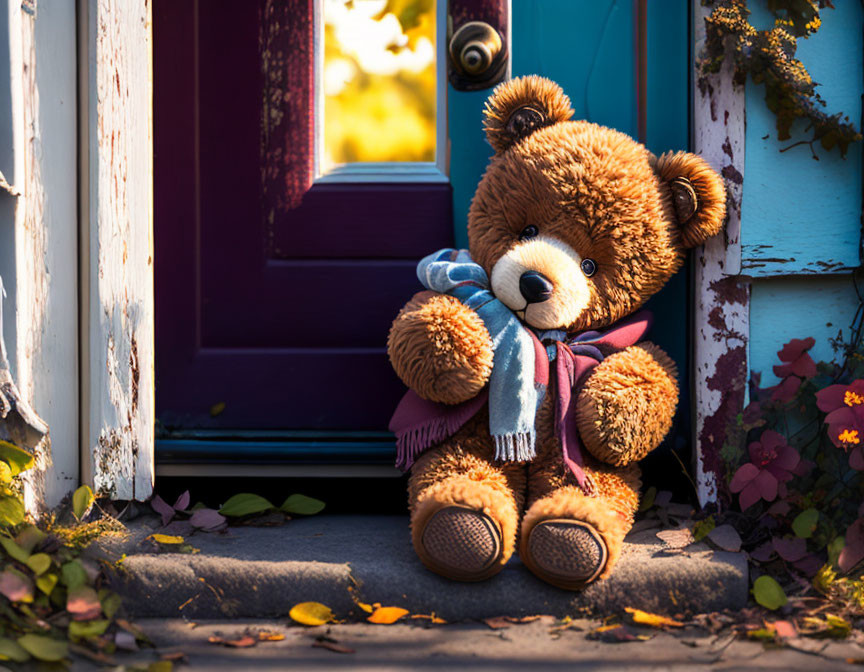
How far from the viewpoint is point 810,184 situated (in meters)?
2.01

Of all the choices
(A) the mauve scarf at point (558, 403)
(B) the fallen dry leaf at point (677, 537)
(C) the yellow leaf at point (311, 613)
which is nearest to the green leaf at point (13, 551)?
(C) the yellow leaf at point (311, 613)

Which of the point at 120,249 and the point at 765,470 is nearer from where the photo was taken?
the point at 765,470

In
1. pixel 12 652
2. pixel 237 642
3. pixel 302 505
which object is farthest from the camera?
pixel 302 505

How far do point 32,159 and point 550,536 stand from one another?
153 cm

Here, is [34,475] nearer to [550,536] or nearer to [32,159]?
[32,159]

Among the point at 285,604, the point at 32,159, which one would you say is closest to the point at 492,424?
the point at 285,604

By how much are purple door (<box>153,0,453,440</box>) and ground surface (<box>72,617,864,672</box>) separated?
0.74 m

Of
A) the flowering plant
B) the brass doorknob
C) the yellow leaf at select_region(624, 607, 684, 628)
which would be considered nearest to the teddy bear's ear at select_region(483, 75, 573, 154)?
the brass doorknob

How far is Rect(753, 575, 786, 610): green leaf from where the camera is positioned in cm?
173

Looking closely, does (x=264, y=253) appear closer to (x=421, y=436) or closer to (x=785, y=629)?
(x=421, y=436)

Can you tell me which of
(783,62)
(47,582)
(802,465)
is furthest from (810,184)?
(47,582)

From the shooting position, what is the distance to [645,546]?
190cm

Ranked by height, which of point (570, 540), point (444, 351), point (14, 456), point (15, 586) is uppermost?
point (444, 351)

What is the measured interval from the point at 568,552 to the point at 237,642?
28.0 inches
